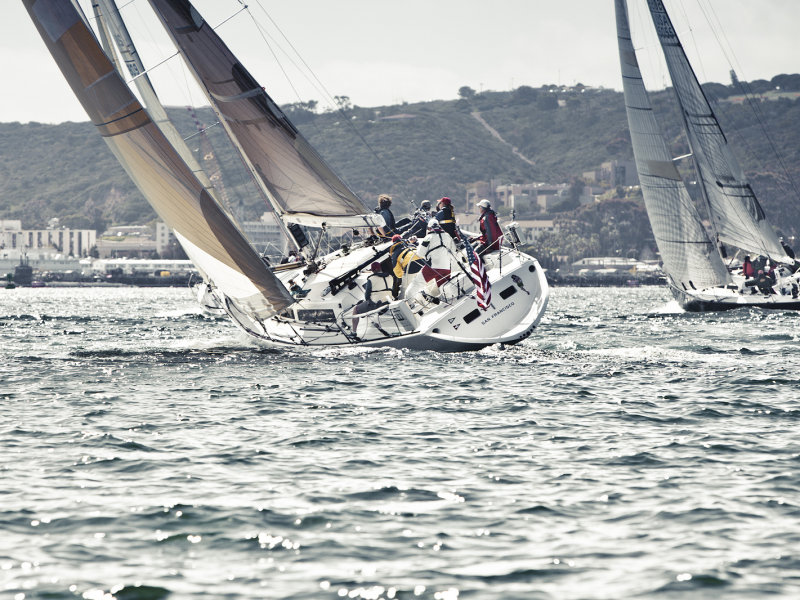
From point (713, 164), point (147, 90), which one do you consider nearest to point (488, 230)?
point (147, 90)

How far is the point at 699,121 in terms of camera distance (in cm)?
3922

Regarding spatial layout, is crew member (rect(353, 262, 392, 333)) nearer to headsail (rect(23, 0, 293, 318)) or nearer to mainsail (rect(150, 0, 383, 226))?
headsail (rect(23, 0, 293, 318))

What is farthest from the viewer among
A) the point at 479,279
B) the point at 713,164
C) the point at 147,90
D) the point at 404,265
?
the point at 713,164

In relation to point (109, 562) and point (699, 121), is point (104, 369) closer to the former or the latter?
point (109, 562)

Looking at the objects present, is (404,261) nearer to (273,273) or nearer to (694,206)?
(273,273)

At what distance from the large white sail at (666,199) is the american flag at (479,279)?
69.0 feet

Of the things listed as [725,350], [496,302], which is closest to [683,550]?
[496,302]

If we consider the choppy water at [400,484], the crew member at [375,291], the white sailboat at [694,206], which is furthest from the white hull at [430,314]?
the white sailboat at [694,206]

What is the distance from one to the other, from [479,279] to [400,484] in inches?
367

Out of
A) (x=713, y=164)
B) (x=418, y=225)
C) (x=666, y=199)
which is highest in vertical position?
(x=713, y=164)

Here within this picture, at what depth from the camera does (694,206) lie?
37.7 meters

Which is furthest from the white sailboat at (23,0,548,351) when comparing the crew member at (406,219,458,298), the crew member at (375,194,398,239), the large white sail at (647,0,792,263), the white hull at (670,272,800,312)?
the large white sail at (647,0,792,263)

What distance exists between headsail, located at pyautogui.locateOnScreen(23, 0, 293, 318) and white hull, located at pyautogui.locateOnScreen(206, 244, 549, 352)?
1389mm

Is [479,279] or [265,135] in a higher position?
[265,135]
